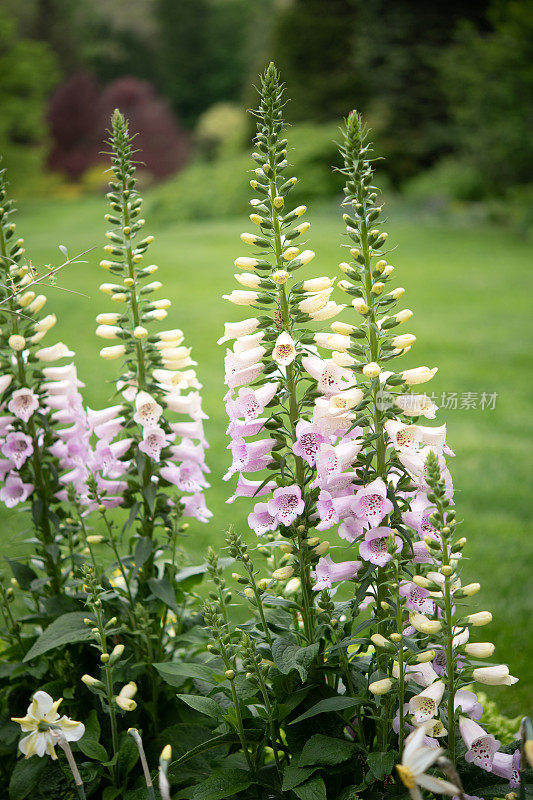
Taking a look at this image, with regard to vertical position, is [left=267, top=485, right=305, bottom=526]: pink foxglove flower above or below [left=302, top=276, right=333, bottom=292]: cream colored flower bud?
below

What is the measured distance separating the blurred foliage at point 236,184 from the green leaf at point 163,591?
1670cm

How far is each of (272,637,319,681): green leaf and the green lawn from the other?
0.56 m

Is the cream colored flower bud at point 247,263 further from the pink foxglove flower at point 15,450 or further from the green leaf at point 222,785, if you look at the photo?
the green leaf at point 222,785

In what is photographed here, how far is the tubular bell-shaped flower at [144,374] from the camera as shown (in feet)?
7.50

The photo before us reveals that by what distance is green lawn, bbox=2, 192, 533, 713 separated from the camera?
4.73m

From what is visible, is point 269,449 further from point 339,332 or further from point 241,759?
point 241,759

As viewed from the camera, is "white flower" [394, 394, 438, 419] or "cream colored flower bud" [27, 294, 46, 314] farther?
"cream colored flower bud" [27, 294, 46, 314]

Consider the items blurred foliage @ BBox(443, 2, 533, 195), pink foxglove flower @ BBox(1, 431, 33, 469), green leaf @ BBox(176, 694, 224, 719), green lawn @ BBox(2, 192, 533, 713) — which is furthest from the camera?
blurred foliage @ BBox(443, 2, 533, 195)

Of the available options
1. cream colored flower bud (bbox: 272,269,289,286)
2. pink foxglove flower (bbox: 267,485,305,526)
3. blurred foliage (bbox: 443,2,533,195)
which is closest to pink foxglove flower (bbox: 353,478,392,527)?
pink foxglove flower (bbox: 267,485,305,526)

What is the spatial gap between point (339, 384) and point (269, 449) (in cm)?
26

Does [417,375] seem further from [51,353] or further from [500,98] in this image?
[500,98]

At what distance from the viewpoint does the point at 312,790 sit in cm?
179

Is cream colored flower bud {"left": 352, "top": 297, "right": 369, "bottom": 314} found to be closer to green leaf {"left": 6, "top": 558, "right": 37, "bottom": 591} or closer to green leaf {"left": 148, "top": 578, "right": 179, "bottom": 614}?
green leaf {"left": 148, "top": 578, "right": 179, "bottom": 614}

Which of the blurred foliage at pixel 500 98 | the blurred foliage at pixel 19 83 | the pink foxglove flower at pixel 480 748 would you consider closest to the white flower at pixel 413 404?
the pink foxglove flower at pixel 480 748
